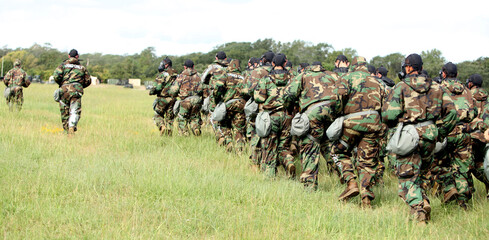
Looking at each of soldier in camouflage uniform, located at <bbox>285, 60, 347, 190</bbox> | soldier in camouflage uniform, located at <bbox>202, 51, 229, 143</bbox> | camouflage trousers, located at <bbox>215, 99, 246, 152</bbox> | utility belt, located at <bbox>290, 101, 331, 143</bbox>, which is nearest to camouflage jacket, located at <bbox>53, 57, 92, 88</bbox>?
soldier in camouflage uniform, located at <bbox>202, 51, 229, 143</bbox>

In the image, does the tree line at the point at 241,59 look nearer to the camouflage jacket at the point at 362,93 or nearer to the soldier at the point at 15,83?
the soldier at the point at 15,83

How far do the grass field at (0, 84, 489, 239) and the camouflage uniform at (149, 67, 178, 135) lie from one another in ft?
10.6

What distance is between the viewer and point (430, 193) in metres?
7.57

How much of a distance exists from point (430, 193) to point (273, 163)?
258 cm

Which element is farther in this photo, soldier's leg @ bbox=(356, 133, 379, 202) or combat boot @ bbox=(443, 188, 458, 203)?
combat boot @ bbox=(443, 188, 458, 203)

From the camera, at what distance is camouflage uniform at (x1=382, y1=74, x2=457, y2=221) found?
5.64 meters

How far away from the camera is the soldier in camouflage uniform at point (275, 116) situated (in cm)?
791

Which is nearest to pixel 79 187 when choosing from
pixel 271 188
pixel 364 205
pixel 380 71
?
pixel 271 188

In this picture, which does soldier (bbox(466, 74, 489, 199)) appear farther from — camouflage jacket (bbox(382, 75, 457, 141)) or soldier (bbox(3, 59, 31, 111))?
soldier (bbox(3, 59, 31, 111))

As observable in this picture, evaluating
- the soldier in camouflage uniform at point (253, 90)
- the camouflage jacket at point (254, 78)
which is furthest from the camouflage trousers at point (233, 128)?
the camouflage jacket at point (254, 78)

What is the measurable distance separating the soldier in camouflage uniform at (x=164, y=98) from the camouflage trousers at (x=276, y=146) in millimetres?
4357

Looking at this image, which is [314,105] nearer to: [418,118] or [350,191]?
[350,191]

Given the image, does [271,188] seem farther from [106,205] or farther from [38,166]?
[38,166]

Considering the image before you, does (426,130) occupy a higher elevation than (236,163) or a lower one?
higher
